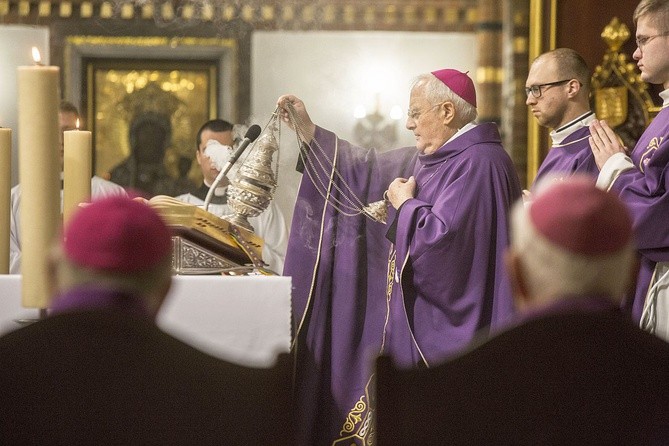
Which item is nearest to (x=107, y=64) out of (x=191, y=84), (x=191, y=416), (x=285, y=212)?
(x=191, y=84)

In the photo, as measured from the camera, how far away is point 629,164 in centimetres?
369

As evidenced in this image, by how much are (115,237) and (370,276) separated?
2700mm

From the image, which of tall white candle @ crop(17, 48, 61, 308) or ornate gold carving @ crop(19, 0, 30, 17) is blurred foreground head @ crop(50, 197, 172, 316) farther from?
ornate gold carving @ crop(19, 0, 30, 17)

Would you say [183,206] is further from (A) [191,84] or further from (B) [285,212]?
(A) [191,84]

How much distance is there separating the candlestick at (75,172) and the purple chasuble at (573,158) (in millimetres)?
2204

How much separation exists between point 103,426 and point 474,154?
2.79 meters

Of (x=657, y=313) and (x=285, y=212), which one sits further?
(x=285, y=212)

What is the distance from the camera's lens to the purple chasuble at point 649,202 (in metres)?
3.55

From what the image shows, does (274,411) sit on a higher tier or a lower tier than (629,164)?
lower

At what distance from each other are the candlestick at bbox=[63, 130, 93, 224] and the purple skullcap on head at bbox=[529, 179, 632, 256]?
145 cm

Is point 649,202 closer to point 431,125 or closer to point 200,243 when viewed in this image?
point 431,125

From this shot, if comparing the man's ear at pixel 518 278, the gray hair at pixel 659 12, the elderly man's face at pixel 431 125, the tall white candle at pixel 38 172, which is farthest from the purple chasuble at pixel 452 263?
the man's ear at pixel 518 278

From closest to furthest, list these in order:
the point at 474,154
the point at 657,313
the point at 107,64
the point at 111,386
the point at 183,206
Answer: the point at 111,386 → the point at 183,206 → the point at 657,313 → the point at 474,154 → the point at 107,64

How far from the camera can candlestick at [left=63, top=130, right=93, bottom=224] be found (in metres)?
2.59
